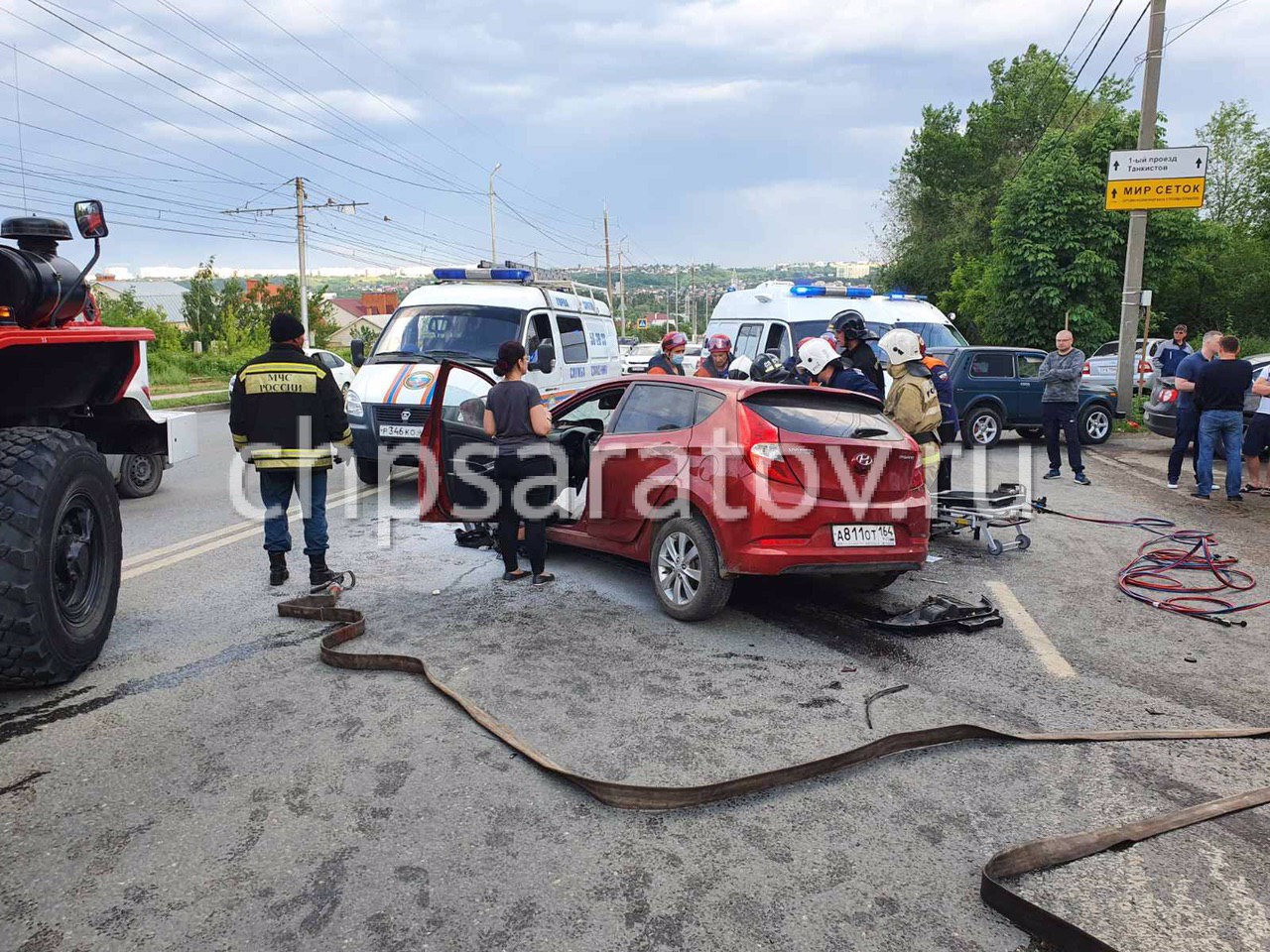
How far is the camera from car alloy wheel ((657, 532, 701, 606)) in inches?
229

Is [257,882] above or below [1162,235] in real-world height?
below

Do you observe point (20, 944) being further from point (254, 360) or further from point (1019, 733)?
point (254, 360)

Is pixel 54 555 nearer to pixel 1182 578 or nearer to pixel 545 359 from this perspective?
pixel 545 359

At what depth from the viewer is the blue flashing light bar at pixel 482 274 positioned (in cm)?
1289

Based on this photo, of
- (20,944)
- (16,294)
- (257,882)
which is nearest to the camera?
(20,944)

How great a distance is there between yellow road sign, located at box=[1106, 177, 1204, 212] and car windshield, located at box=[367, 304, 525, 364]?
454 inches

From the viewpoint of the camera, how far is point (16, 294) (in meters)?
4.48

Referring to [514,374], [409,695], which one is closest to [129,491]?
[514,374]

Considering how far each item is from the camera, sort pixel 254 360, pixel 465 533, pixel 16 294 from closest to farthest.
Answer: pixel 16 294 < pixel 254 360 < pixel 465 533

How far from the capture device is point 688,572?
5859mm

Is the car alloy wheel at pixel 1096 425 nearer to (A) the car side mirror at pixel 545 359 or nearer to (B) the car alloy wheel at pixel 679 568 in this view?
(A) the car side mirror at pixel 545 359

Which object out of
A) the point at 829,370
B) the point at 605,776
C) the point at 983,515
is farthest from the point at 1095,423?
the point at 605,776

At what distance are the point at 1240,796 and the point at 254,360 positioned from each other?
5944 mm

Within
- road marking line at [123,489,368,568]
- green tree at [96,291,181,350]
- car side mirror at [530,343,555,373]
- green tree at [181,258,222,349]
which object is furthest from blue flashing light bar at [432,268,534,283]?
green tree at [181,258,222,349]
